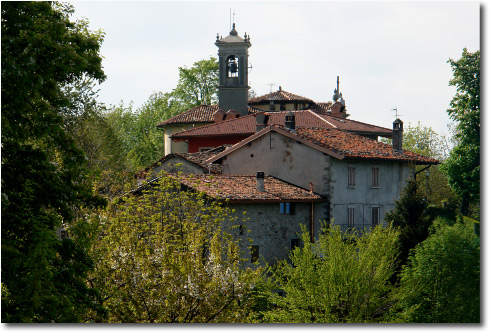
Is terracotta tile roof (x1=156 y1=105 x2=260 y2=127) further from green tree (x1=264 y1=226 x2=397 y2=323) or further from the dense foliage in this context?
the dense foliage

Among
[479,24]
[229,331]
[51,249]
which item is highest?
[479,24]

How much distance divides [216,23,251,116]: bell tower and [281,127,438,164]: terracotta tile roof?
16136 millimetres

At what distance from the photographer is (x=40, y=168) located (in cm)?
1036

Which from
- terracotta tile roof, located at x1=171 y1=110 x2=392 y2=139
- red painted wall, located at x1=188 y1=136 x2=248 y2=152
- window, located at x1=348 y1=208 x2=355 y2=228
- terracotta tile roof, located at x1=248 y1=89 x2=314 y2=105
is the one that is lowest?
window, located at x1=348 y1=208 x2=355 y2=228

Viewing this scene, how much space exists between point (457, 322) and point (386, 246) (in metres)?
6.57

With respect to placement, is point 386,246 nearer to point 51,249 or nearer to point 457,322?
point 457,322

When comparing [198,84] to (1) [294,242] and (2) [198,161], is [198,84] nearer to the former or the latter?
(2) [198,161]

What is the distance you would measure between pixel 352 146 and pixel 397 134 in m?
2.37

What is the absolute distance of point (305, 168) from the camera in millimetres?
25516

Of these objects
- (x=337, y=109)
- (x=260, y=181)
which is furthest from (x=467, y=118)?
(x=337, y=109)

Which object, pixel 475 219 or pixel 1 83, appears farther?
pixel 475 219

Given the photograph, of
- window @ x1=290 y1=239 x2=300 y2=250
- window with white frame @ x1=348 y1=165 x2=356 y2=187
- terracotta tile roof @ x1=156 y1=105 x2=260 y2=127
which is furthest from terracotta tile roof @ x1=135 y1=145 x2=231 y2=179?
terracotta tile roof @ x1=156 y1=105 x2=260 y2=127

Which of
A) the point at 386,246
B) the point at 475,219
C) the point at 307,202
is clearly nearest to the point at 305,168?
the point at 307,202

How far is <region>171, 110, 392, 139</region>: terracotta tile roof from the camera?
39812mm
